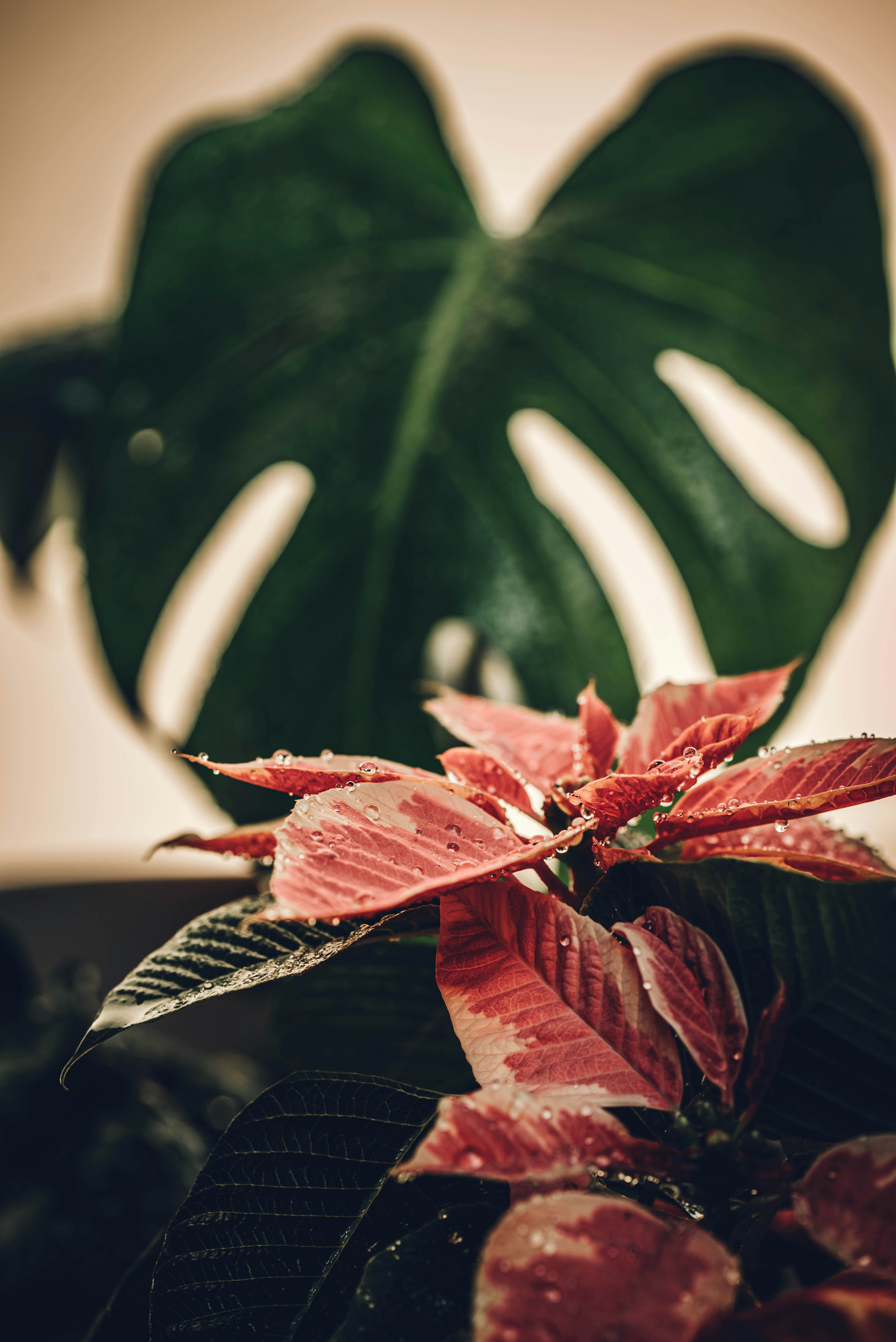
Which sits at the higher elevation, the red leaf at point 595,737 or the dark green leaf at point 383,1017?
the red leaf at point 595,737

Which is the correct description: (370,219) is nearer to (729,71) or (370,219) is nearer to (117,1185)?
(729,71)

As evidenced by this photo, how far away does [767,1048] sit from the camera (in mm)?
174

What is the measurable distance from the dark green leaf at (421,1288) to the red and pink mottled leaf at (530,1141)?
0.10 ft

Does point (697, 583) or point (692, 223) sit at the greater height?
point (692, 223)

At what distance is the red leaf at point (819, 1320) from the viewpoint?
0.12m

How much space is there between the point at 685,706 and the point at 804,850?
0.06 meters

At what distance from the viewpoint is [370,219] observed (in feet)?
2.51

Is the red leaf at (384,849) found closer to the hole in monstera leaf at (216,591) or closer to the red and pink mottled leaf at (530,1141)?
the red and pink mottled leaf at (530,1141)

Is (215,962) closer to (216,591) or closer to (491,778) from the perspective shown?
(491,778)

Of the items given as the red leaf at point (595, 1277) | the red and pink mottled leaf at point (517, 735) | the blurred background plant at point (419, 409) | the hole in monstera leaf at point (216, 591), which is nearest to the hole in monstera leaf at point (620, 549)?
the blurred background plant at point (419, 409)

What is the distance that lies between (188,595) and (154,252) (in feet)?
1.36

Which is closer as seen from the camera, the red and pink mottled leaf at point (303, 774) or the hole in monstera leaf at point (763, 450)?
the red and pink mottled leaf at point (303, 774)

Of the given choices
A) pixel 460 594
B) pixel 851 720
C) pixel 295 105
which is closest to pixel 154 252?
pixel 295 105

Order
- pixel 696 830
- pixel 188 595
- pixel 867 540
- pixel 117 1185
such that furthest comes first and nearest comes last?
pixel 188 595
pixel 867 540
pixel 117 1185
pixel 696 830
